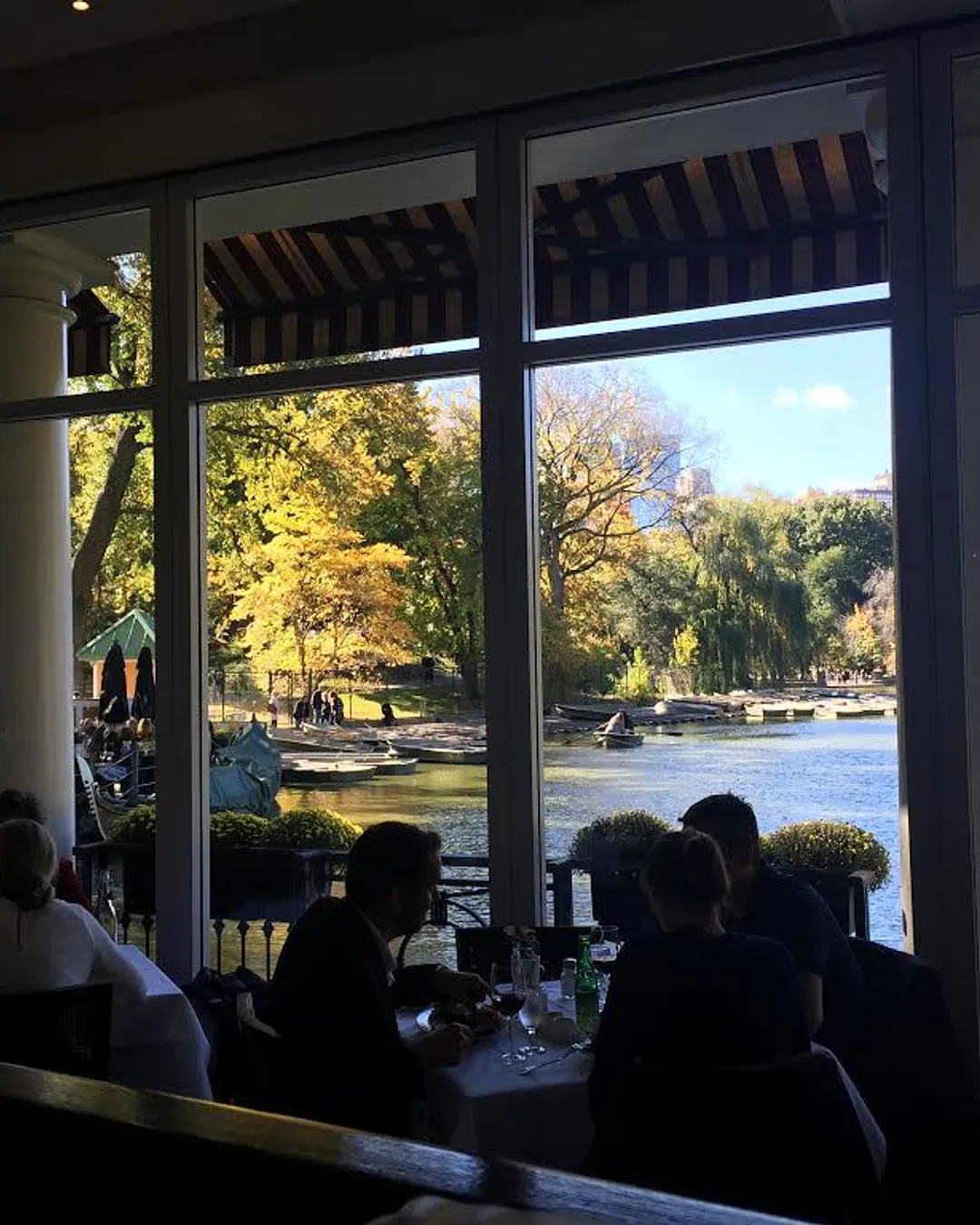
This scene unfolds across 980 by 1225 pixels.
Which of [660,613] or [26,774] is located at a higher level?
[660,613]

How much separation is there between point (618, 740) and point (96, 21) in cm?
330

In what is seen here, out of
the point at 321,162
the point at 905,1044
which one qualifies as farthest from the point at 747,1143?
the point at 321,162

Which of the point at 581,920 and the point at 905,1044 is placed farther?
the point at 581,920

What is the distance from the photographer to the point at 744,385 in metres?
4.12

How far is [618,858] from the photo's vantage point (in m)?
4.27

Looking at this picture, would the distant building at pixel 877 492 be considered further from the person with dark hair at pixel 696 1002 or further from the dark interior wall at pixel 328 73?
the person with dark hair at pixel 696 1002

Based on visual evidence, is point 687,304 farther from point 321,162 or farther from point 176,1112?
point 176,1112

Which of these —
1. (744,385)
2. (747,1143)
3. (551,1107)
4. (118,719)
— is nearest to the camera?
(747,1143)

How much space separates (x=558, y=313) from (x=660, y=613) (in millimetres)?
1137

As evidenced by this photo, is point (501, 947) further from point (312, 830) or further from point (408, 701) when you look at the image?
point (312, 830)

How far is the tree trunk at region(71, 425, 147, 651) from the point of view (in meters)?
5.15

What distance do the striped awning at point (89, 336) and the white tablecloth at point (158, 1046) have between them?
112 inches

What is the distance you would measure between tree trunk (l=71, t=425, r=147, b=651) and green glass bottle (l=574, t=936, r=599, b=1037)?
284 centimetres

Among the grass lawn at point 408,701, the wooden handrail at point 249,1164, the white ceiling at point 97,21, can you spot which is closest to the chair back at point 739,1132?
the wooden handrail at point 249,1164
